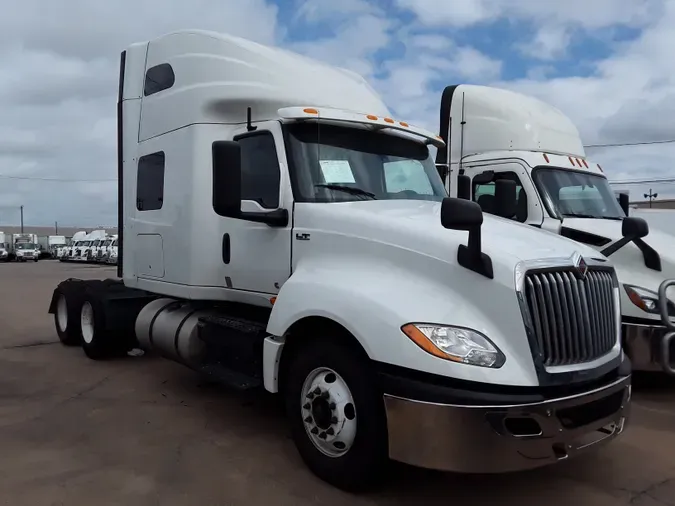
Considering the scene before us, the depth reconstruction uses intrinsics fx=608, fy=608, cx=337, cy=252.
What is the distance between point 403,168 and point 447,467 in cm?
278


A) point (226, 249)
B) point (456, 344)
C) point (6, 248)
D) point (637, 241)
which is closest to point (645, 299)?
point (637, 241)

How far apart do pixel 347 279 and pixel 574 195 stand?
4665mm

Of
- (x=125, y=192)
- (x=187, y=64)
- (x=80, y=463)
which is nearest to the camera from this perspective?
(x=80, y=463)

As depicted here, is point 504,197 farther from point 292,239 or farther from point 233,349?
point 233,349

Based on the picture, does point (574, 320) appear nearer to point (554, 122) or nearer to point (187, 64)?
point (187, 64)

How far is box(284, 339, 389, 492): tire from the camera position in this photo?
372 centimetres

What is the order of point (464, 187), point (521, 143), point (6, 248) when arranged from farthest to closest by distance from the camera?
point (6, 248)
point (521, 143)
point (464, 187)

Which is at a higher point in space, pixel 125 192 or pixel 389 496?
pixel 125 192

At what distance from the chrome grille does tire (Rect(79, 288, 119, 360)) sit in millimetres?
5928

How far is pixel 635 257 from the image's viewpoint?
6.51 meters

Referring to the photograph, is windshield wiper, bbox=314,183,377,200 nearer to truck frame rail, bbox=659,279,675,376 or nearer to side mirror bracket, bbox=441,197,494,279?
side mirror bracket, bbox=441,197,494,279

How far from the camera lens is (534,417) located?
3.34m

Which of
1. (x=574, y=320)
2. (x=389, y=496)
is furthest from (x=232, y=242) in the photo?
(x=574, y=320)

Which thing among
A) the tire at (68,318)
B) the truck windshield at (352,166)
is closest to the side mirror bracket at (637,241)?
the truck windshield at (352,166)
